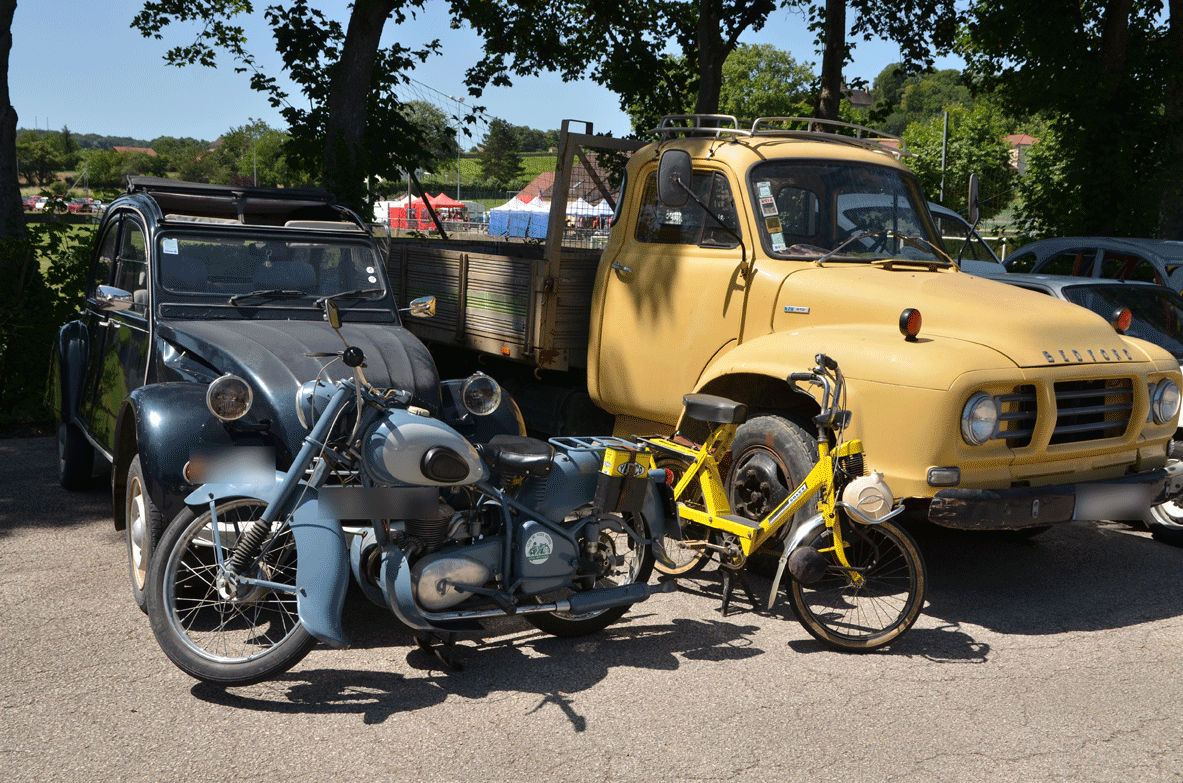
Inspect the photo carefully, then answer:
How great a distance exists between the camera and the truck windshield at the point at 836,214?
20.1 ft

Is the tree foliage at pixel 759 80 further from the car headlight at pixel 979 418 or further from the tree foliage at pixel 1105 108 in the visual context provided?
the car headlight at pixel 979 418

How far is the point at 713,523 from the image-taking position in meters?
5.20

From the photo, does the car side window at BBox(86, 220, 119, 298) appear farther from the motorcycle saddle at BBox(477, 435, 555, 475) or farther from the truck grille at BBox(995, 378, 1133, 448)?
the truck grille at BBox(995, 378, 1133, 448)

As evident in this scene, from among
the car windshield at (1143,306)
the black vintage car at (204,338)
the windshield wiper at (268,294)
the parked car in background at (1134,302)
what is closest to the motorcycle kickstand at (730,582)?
the black vintage car at (204,338)

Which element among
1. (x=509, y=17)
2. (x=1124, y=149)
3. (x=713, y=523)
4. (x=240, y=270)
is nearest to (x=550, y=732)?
(x=713, y=523)

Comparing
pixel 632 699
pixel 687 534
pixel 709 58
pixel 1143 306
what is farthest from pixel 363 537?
pixel 709 58

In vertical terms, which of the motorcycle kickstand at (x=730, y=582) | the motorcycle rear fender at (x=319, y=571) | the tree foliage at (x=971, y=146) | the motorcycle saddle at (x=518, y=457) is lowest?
the motorcycle kickstand at (x=730, y=582)

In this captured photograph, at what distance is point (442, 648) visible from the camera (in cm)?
444

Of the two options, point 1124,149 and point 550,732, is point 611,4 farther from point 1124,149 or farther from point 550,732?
point 550,732

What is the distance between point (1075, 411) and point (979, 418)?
2.34 ft

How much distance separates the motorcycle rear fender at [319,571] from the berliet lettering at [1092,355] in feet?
11.2

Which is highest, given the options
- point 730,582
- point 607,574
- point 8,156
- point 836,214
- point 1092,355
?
point 8,156

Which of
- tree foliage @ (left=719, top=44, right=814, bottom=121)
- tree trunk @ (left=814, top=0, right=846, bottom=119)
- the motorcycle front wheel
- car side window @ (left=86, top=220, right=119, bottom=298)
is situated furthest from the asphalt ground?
tree foliage @ (left=719, top=44, right=814, bottom=121)

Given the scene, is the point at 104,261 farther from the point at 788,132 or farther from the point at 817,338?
the point at 817,338
